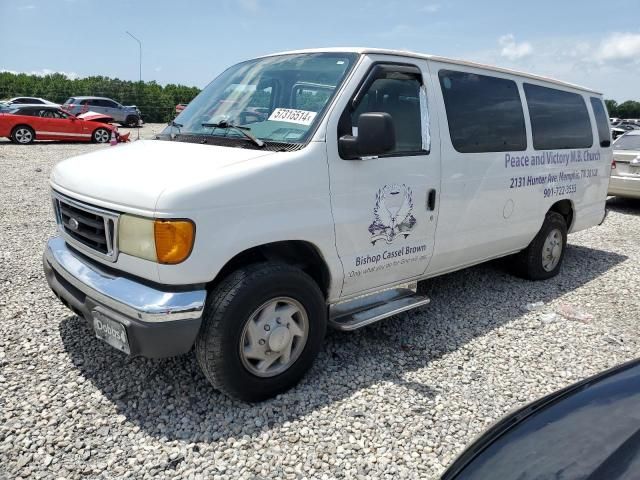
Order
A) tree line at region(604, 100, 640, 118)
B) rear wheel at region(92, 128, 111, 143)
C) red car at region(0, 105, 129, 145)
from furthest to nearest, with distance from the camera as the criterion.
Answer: tree line at region(604, 100, 640, 118) < rear wheel at region(92, 128, 111, 143) < red car at region(0, 105, 129, 145)

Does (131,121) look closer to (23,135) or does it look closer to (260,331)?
(23,135)

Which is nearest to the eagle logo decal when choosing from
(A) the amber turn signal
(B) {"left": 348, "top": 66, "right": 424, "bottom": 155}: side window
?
(B) {"left": 348, "top": 66, "right": 424, "bottom": 155}: side window

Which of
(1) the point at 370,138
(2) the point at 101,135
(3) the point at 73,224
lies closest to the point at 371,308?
(1) the point at 370,138

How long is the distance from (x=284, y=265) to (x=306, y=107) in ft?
3.49

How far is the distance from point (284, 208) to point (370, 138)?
68 centimetres

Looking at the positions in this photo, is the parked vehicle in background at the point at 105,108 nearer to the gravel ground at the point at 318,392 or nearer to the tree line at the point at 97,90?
the tree line at the point at 97,90

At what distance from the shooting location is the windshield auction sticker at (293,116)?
10.7ft

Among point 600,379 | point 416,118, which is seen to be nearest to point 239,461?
point 600,379

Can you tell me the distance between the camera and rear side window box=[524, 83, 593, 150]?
498 cm

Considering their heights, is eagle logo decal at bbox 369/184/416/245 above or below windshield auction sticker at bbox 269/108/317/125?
below

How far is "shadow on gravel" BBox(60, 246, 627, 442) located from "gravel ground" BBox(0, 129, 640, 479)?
0.01 m

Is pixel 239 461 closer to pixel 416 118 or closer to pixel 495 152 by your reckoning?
pixel 416 118

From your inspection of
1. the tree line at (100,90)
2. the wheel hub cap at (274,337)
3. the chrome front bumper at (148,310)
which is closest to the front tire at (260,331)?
the wheel hub cap at (274,337)

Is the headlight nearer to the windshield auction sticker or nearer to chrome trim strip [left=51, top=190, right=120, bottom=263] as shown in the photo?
chrome trim strip [left=51, top=190, right=120, bottom=263]
